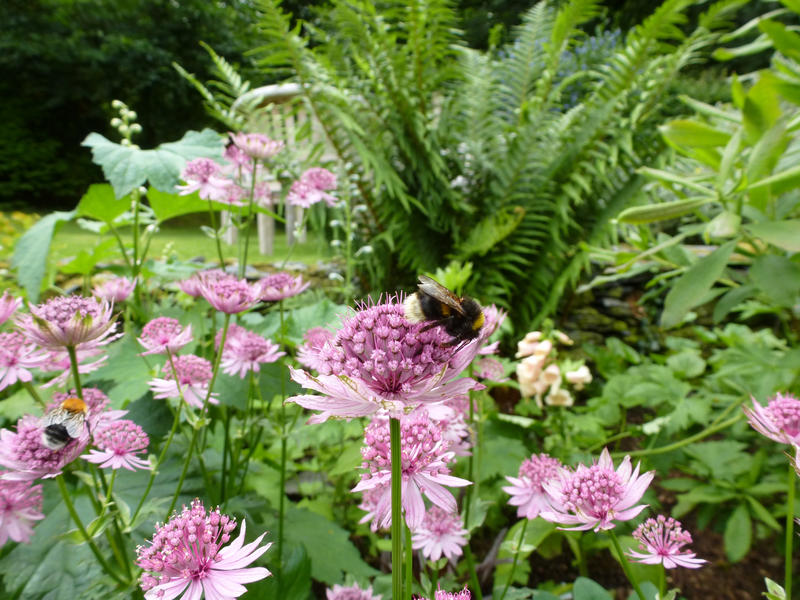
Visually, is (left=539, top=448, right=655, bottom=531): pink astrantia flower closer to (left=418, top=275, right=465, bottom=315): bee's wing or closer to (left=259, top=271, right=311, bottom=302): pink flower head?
(left=418, top=275, right=465, bottom=315): bee's wing

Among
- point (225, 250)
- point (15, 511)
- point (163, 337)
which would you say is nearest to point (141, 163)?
point (163, 337)

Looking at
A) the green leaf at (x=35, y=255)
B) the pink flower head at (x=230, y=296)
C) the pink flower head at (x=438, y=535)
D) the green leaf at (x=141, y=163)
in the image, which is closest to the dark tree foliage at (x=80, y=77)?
the green leaf at (x=35, y=255)

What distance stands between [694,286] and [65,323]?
1.17m

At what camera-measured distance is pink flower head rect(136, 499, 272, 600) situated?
1.50 feet

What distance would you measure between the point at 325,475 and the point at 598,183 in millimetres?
2303

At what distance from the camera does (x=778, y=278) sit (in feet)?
3.61

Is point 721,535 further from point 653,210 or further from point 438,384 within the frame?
point 438,384

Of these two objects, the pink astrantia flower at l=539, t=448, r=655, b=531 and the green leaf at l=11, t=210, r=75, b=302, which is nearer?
the pink astrantia flower at l=539, t=448, r=655, b=531

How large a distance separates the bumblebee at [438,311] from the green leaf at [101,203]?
1.20 m

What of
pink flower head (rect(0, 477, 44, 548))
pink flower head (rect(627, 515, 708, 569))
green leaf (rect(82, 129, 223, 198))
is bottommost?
pink flower head (rect(0, 477, 44, 548))

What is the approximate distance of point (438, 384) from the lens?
48 cm

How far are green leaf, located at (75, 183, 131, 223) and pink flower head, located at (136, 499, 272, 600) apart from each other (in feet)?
3.80

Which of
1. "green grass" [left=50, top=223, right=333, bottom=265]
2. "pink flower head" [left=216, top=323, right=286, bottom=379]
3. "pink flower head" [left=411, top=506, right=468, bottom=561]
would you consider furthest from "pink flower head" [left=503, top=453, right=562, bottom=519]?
"green grass" [left=50, top=223, right=333, bottom=265]

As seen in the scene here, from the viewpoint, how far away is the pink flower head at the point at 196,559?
46 cm
